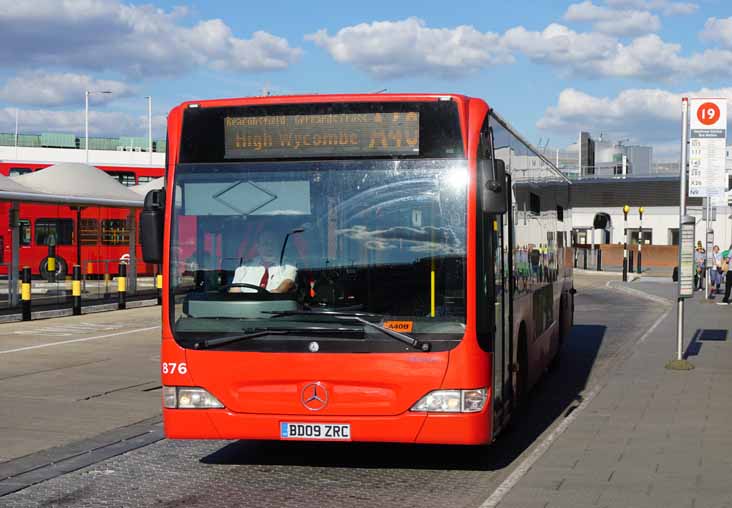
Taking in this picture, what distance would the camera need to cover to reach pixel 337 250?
791 cm

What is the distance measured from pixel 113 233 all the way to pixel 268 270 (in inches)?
965

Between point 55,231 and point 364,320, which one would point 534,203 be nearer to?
point 364,320

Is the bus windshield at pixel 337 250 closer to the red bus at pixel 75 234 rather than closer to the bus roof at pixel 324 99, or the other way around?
the bus roof at pixel 324 99

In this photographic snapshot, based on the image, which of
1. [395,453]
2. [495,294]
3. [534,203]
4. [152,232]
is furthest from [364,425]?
[534,203]

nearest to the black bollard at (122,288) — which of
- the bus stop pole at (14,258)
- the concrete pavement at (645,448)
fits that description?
the bus stop pole at (14,258)

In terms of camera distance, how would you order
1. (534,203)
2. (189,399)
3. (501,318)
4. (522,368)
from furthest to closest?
(534,203) < (522,368) < (501,318) < (189,399)

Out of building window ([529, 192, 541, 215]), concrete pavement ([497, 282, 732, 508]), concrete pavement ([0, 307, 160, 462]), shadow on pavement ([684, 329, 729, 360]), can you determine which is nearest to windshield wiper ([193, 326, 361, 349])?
concrete pavement ([497, 282, 732, 508])

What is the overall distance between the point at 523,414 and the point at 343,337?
4.19 metres

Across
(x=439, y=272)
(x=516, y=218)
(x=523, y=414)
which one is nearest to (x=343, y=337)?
(x=439, y=272)

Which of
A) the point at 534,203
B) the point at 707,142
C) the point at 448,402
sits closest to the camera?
the point at 448,402

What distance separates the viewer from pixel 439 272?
788 cm

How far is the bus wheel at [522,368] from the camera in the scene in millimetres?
10391

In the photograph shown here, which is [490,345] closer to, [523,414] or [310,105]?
[310,105]

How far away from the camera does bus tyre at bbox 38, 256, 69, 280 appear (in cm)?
2705
